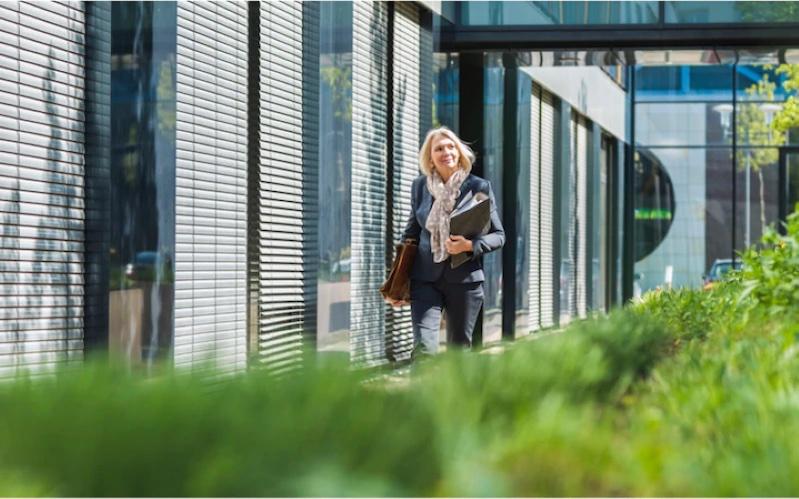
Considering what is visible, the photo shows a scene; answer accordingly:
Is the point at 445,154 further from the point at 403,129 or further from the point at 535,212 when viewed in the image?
the point at 535,212

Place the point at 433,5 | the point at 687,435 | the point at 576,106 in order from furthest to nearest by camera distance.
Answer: the point at 576,106
the point at 433,5
the point at 687,435

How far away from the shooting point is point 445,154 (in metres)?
6.85

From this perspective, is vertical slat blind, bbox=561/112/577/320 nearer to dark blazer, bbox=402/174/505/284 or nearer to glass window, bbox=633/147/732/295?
glass window, bbox=633/147/732/295

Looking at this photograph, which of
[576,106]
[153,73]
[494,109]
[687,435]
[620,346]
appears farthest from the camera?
[576,106]

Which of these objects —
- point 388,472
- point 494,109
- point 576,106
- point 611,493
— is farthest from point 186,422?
point 576,106

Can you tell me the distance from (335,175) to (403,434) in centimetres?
748

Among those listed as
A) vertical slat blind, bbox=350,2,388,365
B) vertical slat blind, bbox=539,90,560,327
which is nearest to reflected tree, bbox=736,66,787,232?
vertical slat blind, bbox=539,90,560,327

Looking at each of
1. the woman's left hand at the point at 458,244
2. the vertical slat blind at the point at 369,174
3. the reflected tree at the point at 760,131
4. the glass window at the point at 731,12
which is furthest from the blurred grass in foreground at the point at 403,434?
the reflected tree at the point at 760,131

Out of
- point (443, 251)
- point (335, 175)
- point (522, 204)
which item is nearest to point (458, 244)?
point (443, 251)

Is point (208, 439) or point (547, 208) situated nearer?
point (208, 439)

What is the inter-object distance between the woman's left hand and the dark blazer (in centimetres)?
8

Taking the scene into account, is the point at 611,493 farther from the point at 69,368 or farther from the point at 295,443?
the point at 69,368

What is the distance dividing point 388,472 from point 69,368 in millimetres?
691

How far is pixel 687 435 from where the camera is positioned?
81.8 inches
